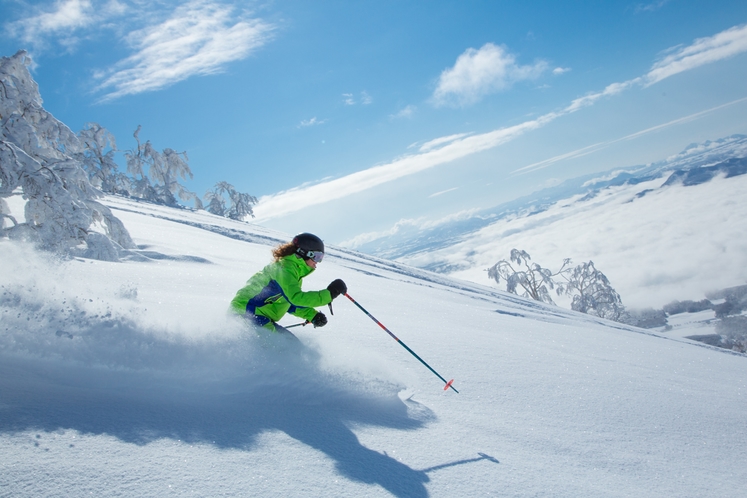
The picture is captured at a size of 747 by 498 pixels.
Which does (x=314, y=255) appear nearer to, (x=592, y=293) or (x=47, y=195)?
(x=47, y=195)

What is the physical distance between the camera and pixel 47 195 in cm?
792

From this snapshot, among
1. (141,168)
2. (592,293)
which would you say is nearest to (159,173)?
(141,168)

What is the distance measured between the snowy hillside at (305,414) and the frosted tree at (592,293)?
35.7 metres

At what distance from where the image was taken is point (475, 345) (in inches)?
246

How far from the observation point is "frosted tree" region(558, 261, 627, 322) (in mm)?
37906

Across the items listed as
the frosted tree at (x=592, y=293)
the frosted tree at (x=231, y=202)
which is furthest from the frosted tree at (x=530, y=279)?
the frosted tree at (x=231, y=202)

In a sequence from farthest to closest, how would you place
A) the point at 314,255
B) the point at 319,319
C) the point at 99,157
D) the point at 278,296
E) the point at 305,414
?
the point at 99,157
the point at 314,255
the point at 319,319
the point at 278,296
the point at 305,414

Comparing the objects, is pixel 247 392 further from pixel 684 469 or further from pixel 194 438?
pixel 684 469

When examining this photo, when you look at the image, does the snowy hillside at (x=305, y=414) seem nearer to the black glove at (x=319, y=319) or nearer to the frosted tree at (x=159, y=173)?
the black glove at (x=319, y=319)

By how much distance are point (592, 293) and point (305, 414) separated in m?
41.7

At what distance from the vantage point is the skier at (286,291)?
4301mm

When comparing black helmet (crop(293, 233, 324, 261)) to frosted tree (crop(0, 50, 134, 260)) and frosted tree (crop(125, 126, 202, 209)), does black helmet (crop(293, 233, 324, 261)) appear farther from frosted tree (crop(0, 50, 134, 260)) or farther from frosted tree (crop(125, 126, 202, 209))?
frosted tree (crop(125, 126, 202, 209))

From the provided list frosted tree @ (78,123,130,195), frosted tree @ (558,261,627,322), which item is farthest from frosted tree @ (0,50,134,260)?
frosted tree @ (558,261,627,322)

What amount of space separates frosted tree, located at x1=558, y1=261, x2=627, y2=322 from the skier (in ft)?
122
